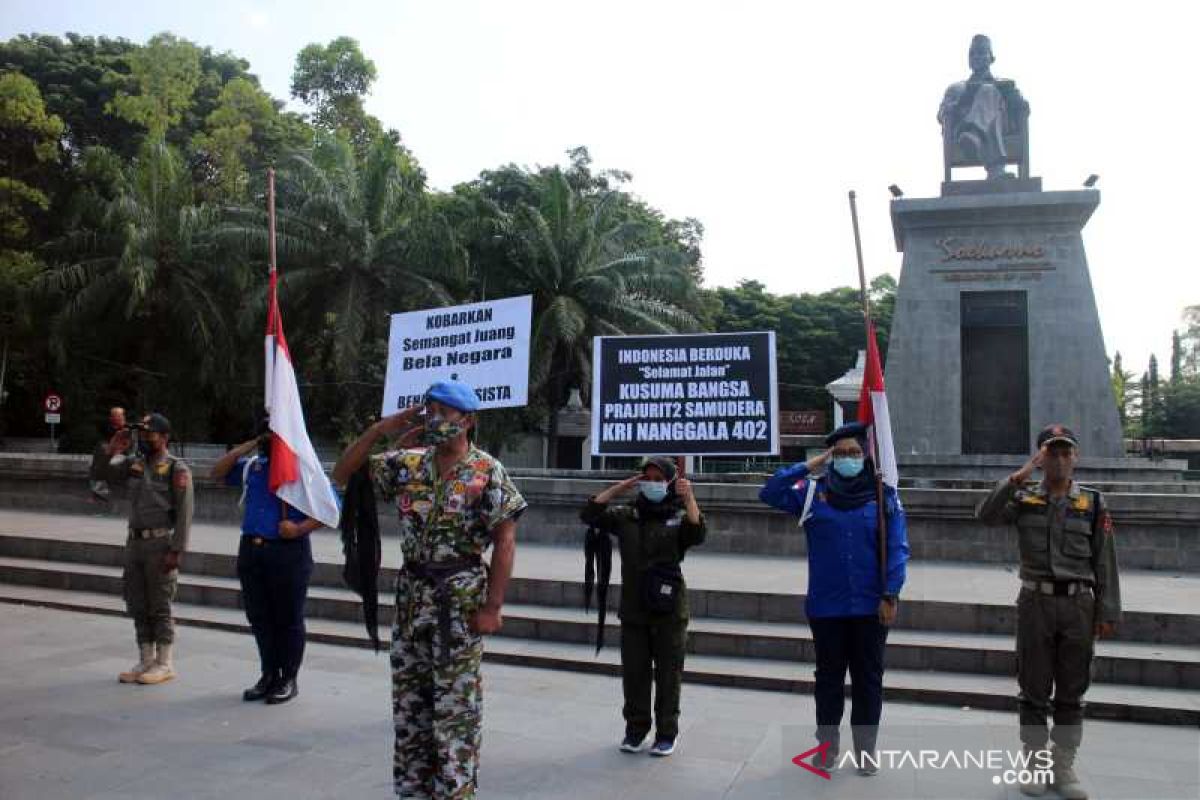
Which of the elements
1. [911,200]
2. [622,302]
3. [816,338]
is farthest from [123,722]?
[816,338]

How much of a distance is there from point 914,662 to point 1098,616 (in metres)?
2.43

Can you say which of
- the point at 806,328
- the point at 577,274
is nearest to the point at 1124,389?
A: the point at 806,328

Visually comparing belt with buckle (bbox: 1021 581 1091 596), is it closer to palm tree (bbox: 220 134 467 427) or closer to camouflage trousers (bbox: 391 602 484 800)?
camouflage trousers (bbox: 391 602 484 800)

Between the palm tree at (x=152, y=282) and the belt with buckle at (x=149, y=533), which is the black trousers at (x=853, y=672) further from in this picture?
the palm tree at (x=152, y=282)

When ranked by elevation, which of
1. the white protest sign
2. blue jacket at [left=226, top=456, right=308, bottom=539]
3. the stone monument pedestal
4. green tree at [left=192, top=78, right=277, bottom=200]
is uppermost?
green tree at [left=192, top=78, right=277, bottom=200]

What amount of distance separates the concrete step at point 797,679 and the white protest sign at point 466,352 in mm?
2021

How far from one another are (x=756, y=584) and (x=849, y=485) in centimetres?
391

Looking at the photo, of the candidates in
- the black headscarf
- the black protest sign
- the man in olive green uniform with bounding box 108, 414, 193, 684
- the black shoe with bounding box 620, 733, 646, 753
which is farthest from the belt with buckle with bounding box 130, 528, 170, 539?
the black headscarf

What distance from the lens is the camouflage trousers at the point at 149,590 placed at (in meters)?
6.66

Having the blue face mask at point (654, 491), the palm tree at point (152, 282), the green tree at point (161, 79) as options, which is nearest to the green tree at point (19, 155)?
the palm tree at point (152, 282)

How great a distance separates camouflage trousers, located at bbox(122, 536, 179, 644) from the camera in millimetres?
6660

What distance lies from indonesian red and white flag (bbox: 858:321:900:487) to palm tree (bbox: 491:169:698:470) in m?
19.5

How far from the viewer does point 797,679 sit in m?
6.73

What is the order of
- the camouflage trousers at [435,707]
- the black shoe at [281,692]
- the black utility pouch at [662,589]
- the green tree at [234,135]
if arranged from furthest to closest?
1. the green tree at [234,135]
2. the black shoe at [281,692]
3. the black utility pouch at [662,589]
4. the camouflage trousers at [435,707]
